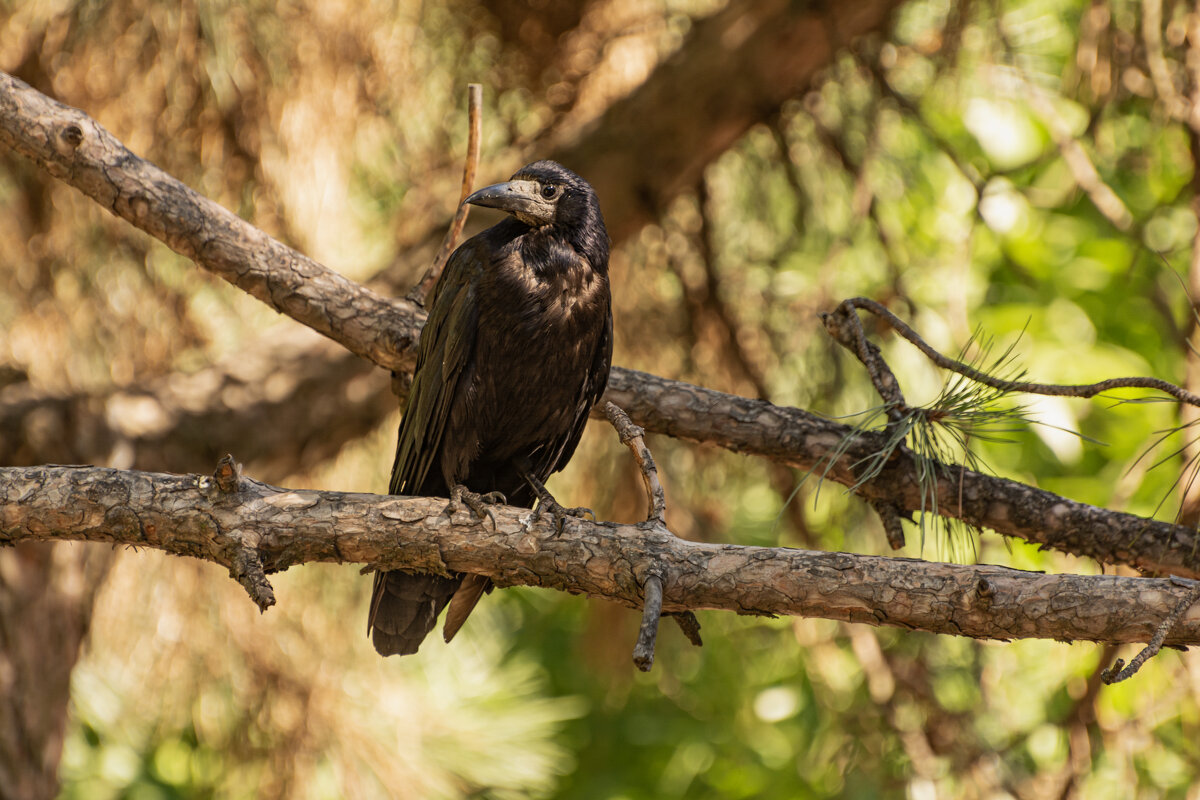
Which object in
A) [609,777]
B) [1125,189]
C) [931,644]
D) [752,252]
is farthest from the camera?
[609,777]

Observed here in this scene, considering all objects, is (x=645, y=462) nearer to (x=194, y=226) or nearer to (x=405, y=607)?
(x=405, y=607)

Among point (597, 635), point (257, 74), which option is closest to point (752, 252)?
point (597, 635)

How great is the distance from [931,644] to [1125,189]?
295cm

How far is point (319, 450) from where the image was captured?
4.15m

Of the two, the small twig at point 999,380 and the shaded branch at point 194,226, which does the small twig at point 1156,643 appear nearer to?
the small twig at point 999,380

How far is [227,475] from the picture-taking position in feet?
6.47

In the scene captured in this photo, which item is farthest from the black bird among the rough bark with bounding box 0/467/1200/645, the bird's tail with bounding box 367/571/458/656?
the rough bark with bounding box 0/467/1200/645

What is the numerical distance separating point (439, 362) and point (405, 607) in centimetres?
64

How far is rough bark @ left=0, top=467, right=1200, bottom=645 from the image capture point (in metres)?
1.82

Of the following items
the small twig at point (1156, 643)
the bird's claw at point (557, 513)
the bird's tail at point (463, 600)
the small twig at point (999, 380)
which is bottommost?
the small twig at point (1156, 643)

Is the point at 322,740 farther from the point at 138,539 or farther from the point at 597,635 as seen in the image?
the point at 138,539

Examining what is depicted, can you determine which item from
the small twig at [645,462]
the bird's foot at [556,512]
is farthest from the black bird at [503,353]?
the small twig at [645,462]

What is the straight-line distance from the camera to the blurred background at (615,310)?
11.7 ft

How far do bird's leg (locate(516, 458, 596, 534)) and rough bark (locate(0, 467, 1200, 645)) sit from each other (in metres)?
0.04
